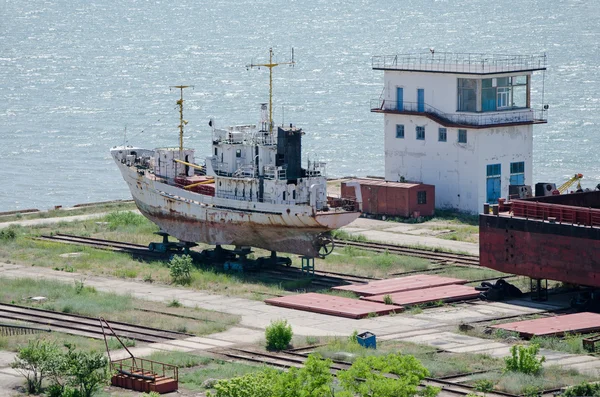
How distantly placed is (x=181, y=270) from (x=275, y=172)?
5.47 meters

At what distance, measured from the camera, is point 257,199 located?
2340 inches

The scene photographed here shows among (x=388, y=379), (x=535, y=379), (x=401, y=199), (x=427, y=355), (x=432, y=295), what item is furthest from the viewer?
(x=401, y=199)

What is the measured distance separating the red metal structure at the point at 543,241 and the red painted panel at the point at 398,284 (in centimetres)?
180

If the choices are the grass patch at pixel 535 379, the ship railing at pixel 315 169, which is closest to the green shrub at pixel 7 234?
the ship railing at pixel 315 169

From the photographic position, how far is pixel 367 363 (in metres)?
37.7

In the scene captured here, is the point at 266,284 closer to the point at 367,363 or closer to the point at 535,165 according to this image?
the point at 367,363

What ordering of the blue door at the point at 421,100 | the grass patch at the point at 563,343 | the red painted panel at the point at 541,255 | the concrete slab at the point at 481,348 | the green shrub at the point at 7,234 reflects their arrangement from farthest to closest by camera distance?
the blue door at the point at 421,100 < the green shrub at the point at 7,234 < the red painted panel at the point at 541,255 < the concrete slab at the point at 481,348 < the grass patch at the point at 563,343

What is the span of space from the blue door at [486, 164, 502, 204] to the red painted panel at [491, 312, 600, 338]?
2361 cm

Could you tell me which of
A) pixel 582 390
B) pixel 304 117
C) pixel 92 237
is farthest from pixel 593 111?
pixel 582 390

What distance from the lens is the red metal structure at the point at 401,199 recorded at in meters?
71.1

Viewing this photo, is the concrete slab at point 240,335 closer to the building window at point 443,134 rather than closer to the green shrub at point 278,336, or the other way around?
the green shrub at point 278,336

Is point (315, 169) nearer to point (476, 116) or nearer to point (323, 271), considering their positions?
point (323, 271)

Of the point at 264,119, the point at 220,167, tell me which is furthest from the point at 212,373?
the point at 264,119

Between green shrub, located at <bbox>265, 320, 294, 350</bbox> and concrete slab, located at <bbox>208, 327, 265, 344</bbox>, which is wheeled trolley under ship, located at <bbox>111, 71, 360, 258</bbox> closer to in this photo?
concrete slab, located at <bbox>208, 327, 265, 344</bbox>
